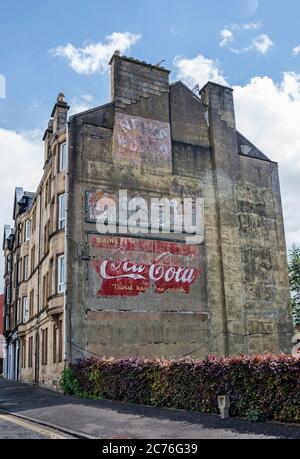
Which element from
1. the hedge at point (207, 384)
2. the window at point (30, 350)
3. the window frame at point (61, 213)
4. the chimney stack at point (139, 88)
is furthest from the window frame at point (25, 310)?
the chimney stack at point (139, 88)

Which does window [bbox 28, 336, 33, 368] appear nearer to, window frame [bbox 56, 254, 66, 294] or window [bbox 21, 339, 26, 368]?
window [bbox 21, 339, 26, 368]

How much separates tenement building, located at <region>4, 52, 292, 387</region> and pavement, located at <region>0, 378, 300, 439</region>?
7016mm

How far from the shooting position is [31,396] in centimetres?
2203

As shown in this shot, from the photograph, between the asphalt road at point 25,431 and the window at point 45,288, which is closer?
the asphalt road at point 25,431

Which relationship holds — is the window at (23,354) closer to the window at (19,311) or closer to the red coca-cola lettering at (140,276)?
the window at (19,311)

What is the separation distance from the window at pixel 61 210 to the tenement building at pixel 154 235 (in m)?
0.08

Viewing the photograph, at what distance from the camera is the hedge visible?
12203 mm

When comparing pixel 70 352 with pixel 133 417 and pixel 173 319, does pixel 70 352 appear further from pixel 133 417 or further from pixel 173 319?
pixel 133 417

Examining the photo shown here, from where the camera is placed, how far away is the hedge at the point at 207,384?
40.0 ft

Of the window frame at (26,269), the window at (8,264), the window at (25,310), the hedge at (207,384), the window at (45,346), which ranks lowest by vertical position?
the hedge at (207,384)

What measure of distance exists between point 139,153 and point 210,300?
929cm

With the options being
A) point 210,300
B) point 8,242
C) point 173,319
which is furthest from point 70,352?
point 8,242

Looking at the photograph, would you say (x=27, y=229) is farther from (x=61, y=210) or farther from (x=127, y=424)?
(x=127, y=424)
